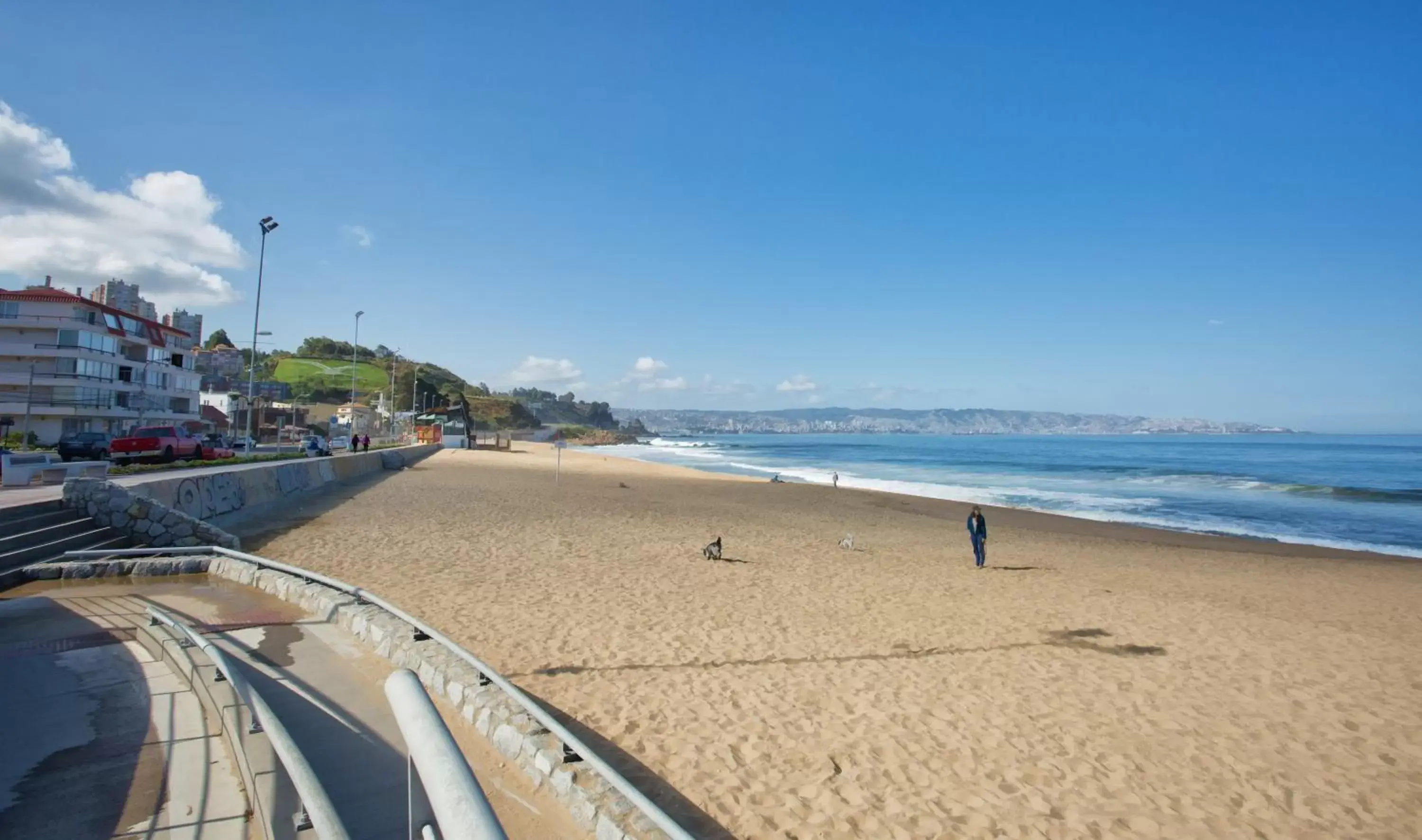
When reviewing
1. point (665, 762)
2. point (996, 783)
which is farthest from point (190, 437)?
point (996, 783)

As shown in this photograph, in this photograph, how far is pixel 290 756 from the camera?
2.50m

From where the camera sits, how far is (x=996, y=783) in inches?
210

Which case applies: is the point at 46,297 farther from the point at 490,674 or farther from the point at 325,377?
the point at 325,377

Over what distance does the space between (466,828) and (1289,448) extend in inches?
5397

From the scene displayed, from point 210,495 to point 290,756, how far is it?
49.1 feet

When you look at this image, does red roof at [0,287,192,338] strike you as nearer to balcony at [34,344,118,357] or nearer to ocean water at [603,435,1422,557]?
balcony at [34,344,118,357]

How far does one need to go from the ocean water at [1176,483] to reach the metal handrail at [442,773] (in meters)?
27.9

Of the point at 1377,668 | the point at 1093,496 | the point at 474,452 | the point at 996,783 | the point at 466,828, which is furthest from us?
the point at 474,452

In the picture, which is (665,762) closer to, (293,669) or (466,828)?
(293,669)

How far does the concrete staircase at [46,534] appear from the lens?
941 cm

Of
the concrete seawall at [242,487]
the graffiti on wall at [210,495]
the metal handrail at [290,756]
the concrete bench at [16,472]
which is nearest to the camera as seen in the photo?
the metal handrail at [290,756]

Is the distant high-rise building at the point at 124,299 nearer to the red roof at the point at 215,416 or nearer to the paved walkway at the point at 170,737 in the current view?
the red roof at the point at 215,416

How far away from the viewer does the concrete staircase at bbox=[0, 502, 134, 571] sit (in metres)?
9.41

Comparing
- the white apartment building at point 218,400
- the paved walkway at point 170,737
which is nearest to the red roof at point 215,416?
the white apartment building at point 218,400
